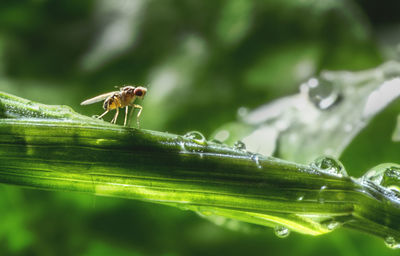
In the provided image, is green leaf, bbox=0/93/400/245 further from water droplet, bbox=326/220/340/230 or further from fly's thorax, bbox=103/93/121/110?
fly's thorax, bbox=103/93/121/110

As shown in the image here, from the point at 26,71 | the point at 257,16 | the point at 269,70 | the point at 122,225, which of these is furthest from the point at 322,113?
the point at 26,71

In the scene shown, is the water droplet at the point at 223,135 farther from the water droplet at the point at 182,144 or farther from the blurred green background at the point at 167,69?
the water droplet at the point at 182,144

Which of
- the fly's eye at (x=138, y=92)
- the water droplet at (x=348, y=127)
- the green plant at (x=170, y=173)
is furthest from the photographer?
the water droplet at (x=348, y=127)

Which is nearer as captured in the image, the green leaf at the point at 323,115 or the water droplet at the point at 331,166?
the water droplet at the point at 331,166

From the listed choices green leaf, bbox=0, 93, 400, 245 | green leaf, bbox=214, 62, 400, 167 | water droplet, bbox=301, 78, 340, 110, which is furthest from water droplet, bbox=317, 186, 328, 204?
water droplet, bbox=301, 78, 340, 110

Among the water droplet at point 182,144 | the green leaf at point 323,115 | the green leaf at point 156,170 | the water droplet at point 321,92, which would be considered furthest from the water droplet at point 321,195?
the water droplet at point 321,92

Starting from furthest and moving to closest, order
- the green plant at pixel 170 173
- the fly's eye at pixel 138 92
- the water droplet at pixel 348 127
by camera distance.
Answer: the water droplet at pixel 348 127 → the fly's eye at pixel 138 92 → the green plant at pixel 170 173

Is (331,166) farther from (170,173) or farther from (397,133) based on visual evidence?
(397,133)

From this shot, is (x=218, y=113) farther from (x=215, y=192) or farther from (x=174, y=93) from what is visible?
(x=215, y=192)
